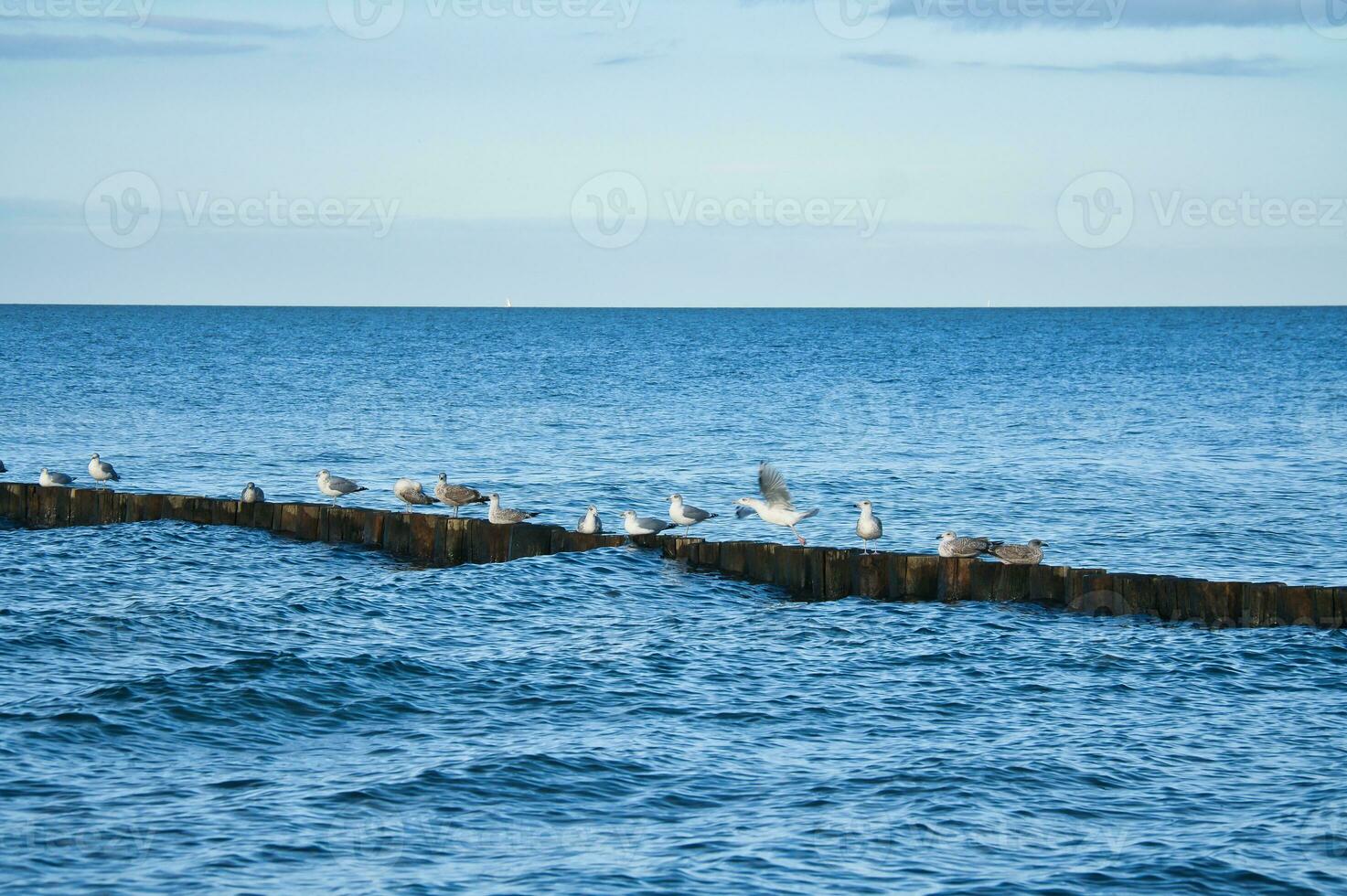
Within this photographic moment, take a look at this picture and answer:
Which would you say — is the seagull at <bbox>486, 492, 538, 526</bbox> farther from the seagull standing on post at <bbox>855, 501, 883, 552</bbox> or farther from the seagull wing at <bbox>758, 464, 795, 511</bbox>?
the seagull standing on post at <bbox>855, 501, 883, 552</bbox>

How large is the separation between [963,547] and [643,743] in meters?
7.00

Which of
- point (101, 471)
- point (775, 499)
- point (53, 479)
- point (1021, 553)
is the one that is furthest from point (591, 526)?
point (101, 471)

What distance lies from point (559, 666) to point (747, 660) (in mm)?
2035

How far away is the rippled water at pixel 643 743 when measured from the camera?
10.1 metres

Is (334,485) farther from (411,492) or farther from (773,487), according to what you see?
(773,487)

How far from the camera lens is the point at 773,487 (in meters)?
19.2

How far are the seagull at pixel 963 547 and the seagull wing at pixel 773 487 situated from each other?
211 cm

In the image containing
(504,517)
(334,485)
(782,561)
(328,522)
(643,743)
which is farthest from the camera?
(334,485)

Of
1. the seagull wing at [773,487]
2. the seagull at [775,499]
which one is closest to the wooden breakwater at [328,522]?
the seagull at [775,499]

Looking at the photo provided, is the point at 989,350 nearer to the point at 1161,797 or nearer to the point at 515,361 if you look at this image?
the point at 515,361

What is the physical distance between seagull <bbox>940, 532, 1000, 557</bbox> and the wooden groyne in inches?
13.1

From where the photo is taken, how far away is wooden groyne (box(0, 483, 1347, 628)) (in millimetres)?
16562

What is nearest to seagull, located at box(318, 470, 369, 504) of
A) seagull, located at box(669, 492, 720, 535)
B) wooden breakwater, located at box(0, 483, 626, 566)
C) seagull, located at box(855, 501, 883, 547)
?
wooden breakwater, located at box(0, 483, 626, 566)

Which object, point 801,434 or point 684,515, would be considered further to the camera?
point 801,434
